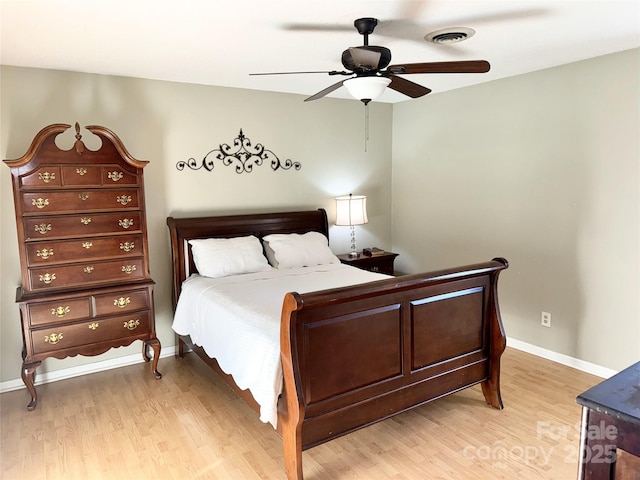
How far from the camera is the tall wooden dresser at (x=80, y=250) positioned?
3.01m

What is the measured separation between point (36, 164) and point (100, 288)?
941 mm

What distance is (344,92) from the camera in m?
4.38

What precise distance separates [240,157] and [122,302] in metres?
1.67

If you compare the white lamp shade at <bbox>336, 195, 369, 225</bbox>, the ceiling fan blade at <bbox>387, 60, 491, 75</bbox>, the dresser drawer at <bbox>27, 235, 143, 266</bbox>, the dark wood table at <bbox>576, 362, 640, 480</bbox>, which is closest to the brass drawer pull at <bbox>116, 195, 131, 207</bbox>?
the dresser drawer at <bbox>27, 235, 143, 266</bbox>

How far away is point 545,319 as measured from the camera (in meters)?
3.76

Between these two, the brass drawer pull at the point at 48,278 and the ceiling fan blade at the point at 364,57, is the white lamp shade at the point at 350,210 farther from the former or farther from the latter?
the brass drawer pull at the point at 48,278

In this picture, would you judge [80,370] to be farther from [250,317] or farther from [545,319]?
[545,319]

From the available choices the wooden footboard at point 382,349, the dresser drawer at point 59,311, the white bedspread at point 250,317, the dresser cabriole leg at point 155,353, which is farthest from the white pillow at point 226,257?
the wooden footboard at point 382,349

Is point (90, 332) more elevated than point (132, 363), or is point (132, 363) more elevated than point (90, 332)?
point (90, 332)

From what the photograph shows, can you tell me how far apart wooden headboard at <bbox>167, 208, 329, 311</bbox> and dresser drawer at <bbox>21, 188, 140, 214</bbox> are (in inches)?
19.6

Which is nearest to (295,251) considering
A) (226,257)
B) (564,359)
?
(226,257)

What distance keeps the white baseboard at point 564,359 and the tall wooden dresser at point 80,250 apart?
10.1 feet

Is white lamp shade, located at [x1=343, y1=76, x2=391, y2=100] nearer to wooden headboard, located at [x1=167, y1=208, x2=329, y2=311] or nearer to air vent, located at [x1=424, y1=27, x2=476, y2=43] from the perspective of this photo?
air vent, located at [x1=424, y1=27, x2=476, y2=43]

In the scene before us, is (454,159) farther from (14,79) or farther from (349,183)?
(14,79)
